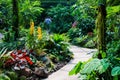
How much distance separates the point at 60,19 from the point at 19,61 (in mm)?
9759

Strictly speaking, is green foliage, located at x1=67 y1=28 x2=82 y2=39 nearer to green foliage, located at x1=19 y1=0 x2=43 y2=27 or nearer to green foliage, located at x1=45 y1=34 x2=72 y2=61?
green foliage, located at x1=19 y1=0 x2=43 y2=27

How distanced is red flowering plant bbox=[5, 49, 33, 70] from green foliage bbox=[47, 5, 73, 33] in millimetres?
8463

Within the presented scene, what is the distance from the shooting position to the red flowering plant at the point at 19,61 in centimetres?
730

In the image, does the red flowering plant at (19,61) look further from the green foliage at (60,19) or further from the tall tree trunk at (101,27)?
the green foliage at (60,19)

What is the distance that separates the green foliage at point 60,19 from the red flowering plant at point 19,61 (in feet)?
27.8

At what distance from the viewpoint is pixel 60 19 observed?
17.1m

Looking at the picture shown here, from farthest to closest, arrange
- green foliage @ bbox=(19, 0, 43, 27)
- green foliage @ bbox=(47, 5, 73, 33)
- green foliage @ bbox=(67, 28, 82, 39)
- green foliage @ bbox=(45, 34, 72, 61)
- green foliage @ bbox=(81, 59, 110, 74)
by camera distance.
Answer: green foliage @ bbox=(47, 5, 73, 33), green foliage @ bbox=(19, 0, 43, 27), green foliage @ bbox=(67, 28, 82, 39), green foliage @ bbox=(45, 34, 72, 61), green foliage @ bbox=(81, 59, 110, 74)

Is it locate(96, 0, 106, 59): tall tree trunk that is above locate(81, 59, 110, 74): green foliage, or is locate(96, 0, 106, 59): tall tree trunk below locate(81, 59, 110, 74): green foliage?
above

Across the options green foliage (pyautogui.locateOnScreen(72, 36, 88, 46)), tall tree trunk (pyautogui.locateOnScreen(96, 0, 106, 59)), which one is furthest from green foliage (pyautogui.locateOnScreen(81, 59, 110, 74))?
green foliage (pyautogui.locateOnScreen(72, 36, 88, 46))

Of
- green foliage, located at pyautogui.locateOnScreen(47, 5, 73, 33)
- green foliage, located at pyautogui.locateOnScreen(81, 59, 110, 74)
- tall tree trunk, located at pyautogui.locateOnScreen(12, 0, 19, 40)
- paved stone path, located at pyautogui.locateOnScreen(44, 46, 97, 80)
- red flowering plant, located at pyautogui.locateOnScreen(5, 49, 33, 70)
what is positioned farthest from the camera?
green foliage, located at pyautogui.locateOnScreen(47, 5, 73, 33)

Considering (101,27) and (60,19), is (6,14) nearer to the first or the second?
(60,19)

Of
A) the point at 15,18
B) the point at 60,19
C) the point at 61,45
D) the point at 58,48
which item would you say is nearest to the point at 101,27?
the point at 58,48

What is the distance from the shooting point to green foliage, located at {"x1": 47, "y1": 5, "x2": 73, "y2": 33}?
16.5 metres

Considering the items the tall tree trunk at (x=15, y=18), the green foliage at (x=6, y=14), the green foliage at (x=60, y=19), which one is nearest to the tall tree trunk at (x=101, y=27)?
the tall tree trunk at (x=15, y=18)
